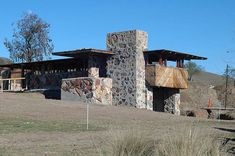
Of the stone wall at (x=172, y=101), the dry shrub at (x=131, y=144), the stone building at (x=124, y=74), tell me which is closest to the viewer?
the dry shrub at (x=131, y=144)

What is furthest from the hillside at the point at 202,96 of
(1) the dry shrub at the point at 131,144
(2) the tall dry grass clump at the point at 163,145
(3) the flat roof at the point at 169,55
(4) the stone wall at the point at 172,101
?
(2) the tall dry grass clump at the point at 163,145

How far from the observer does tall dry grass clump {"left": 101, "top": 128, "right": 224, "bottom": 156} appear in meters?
8.00

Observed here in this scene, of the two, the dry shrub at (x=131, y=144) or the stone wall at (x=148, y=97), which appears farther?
the stone wall at (x=148, y=97)

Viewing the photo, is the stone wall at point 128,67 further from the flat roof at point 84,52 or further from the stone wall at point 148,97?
the flat roof at point 84,52

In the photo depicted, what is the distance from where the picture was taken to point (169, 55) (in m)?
40.1

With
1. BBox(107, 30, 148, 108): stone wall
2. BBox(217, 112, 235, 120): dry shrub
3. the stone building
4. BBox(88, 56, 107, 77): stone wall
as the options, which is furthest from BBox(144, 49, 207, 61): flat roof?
BBox(217, 112, 235, 120): dry shrub

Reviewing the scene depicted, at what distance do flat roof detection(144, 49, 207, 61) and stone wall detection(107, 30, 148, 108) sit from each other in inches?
37.2

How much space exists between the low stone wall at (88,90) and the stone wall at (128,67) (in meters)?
0.86

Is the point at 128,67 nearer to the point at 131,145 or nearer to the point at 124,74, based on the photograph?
the point at 124,74

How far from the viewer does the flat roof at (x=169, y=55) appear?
37.7 m

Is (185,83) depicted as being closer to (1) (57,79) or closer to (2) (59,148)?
(1) (57,79)

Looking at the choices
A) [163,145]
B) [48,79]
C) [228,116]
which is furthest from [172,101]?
[163,145]

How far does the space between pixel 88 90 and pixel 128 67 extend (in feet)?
12.8

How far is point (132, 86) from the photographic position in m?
37.7
